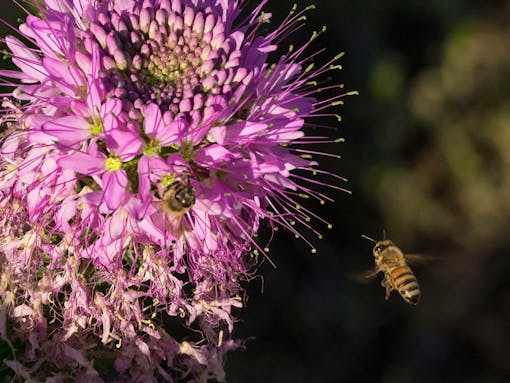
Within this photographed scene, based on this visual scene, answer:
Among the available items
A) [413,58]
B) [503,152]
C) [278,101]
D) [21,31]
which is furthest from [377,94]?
[21,31]

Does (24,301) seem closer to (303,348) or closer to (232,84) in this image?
(232,84)

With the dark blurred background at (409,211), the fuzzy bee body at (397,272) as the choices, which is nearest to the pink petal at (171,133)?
the fuzzy bee body at (397,272)

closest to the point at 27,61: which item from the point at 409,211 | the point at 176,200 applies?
the point at 176,200

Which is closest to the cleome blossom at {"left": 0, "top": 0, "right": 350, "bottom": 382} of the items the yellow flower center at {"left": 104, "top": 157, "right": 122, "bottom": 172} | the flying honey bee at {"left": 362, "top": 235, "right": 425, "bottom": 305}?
the yellow flower center at {"left": 104, "top": 157, "right": 122, "bottom": 172}

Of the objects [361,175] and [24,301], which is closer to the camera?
[24,301]

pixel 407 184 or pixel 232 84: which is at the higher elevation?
pixel 232 84

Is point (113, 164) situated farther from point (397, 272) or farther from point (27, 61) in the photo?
point (397, 272)
